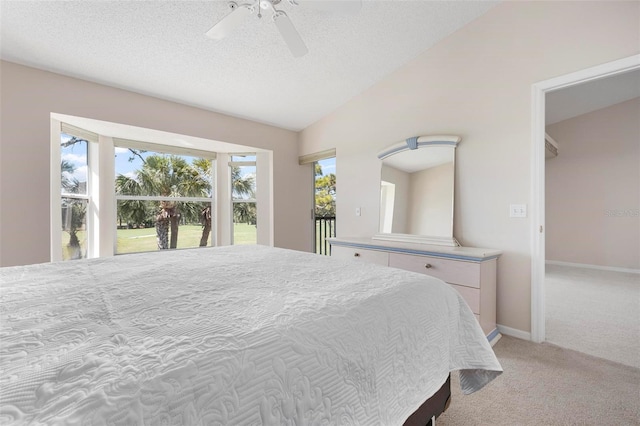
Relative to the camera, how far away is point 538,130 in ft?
7.63

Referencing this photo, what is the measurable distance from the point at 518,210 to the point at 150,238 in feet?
13.6

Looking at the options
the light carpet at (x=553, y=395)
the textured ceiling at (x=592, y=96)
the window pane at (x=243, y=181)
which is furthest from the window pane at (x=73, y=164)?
the textured ceiling at (x=592, y=96)

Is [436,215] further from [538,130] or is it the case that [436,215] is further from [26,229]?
[26,229]

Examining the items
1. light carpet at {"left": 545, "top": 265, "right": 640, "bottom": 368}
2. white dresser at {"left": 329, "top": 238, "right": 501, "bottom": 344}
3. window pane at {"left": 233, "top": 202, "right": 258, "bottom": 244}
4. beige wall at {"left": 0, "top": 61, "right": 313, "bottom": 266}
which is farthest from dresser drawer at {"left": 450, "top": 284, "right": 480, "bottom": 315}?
beige wall at {"left": 0, "top": 61, "right": 313, "bottom": 266}

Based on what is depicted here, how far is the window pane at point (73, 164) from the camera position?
2.94m

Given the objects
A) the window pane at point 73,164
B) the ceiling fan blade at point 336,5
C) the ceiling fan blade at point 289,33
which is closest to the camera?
the ceiling fan blade at point 336,5

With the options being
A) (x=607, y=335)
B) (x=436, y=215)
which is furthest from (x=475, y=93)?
(x=607, y=335)

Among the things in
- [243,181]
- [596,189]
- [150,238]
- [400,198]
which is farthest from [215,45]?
[596,189]

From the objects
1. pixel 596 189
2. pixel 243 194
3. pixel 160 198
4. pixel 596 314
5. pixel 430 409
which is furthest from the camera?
pixel 596 189

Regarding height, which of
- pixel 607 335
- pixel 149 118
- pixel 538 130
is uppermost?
pixel 149 118

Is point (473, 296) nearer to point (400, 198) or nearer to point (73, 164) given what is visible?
point (400, 198)

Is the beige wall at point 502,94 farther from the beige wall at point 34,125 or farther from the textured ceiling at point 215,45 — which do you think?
the beige wall at point 34,125

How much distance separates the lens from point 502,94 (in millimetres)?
2521

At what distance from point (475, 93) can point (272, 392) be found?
298 centimetres
